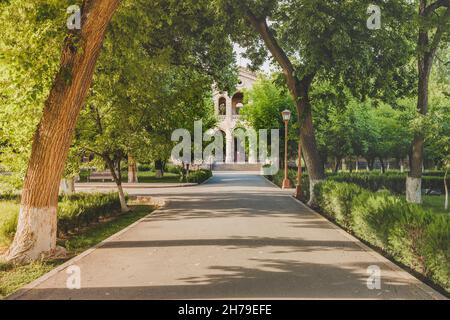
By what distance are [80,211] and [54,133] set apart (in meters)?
4.77

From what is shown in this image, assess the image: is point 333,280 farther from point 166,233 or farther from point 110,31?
point 110,31

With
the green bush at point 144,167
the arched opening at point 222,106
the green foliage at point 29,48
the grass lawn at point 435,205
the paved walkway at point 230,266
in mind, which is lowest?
the grass lawn at point 435,205

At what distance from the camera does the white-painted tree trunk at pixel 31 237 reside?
360 inches

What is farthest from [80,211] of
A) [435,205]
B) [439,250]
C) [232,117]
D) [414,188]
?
[232,117]

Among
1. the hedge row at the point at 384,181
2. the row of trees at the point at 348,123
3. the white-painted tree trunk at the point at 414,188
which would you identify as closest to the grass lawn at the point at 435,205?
the white-painted tree trunk at the point at 414,188

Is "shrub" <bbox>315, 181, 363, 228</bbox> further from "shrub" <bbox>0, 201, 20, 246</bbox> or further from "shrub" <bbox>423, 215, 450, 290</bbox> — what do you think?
"shrub" <bbox>0, 201, 20, 246</bbox>

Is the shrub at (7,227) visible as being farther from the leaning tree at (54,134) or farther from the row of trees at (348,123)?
the row of trees at (348,123)

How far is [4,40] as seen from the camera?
8.86 meters

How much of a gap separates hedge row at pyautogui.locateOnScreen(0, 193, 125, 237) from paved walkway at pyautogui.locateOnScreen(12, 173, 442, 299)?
5.16ft

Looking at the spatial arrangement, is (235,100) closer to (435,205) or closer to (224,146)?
(224,146)

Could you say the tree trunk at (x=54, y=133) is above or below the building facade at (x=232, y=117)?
below

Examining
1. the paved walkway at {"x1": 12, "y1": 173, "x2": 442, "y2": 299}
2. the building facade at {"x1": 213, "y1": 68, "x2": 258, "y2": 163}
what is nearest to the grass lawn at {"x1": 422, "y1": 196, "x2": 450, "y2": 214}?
the paved walkway at {"x1": 12, "y1": 173, "x2": 442, "y2": 299}

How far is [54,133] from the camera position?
909 cm
